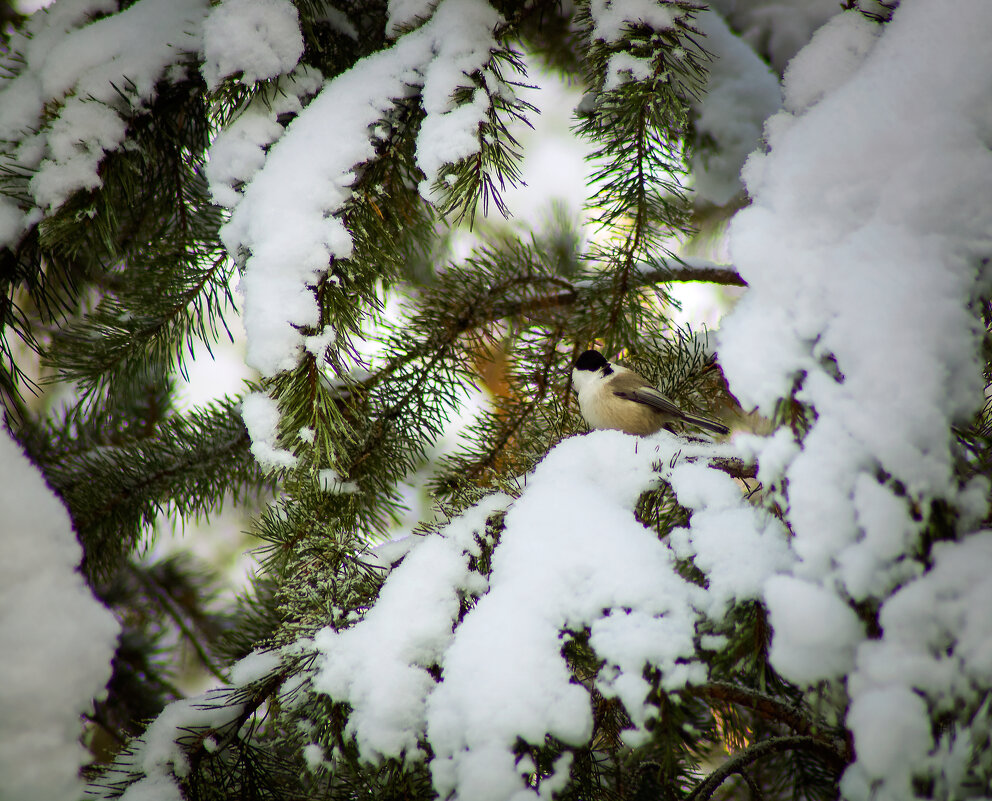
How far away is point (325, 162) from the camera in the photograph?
833 millimetres

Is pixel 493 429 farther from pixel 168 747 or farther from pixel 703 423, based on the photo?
pixel 168 747

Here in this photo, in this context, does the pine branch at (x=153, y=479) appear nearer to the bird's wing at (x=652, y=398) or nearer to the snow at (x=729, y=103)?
the bird's wing at (x=652, y=398)

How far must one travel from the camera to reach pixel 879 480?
49cm

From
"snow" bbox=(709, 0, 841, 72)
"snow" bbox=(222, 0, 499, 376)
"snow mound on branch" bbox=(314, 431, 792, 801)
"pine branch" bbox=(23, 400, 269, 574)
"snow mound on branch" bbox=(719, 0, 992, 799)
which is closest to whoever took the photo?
"snow mound on branch" bbox=(719, 0, 992, 799)

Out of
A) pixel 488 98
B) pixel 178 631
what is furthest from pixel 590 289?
pixel 178 631

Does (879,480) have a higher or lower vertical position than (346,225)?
lower

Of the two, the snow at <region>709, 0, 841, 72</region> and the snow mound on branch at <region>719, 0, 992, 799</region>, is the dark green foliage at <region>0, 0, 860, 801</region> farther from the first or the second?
the snow at <region>709, 0, 841, 72</region>

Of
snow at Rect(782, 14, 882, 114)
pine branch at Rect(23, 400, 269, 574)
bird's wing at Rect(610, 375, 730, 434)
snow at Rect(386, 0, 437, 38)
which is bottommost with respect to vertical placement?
pine branch at Rect(23, 400, 269, 574)

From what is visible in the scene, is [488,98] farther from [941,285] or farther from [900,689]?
[900,689]

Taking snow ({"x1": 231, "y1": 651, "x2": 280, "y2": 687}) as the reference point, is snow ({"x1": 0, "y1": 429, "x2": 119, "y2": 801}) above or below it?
above

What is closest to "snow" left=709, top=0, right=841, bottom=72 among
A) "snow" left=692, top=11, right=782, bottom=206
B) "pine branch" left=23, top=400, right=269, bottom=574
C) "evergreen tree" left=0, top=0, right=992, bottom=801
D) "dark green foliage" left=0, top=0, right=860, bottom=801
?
"snow" left=692, top=11, right=782, bottom=206

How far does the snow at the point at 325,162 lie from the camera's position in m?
0.78

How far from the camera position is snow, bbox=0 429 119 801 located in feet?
2.33

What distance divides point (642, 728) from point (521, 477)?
0.42 metres
